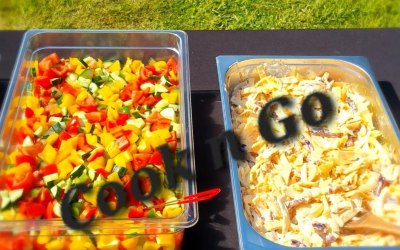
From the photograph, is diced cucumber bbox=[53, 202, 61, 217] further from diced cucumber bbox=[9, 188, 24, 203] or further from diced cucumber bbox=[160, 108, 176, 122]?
diced cucumber bbox=[160, 108, 176, 122]

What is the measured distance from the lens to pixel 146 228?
1.03 meters

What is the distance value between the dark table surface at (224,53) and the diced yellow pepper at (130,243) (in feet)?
0.54

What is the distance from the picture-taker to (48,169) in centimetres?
116

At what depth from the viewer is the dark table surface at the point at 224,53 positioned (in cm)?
123

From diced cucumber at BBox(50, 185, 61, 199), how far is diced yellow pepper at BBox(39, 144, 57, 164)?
78mm

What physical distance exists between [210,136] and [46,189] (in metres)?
0.49

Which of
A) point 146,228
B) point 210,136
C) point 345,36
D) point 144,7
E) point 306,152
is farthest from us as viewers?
point 144,7

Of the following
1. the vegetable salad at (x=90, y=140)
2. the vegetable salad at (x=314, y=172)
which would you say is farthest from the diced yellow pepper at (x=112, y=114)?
the vegetable salad at (x=314, y=172)

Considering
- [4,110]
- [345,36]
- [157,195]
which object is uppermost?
[345,36]

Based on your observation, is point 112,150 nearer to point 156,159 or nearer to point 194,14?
point 156,159

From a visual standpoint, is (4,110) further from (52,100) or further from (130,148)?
(130,148)

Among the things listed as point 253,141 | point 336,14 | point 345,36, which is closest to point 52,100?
point 253,141

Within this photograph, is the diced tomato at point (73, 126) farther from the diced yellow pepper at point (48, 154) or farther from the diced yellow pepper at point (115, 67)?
the diced yellow pepper at point (115, 67)

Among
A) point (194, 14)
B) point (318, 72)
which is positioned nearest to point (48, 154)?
point (318, 72)
